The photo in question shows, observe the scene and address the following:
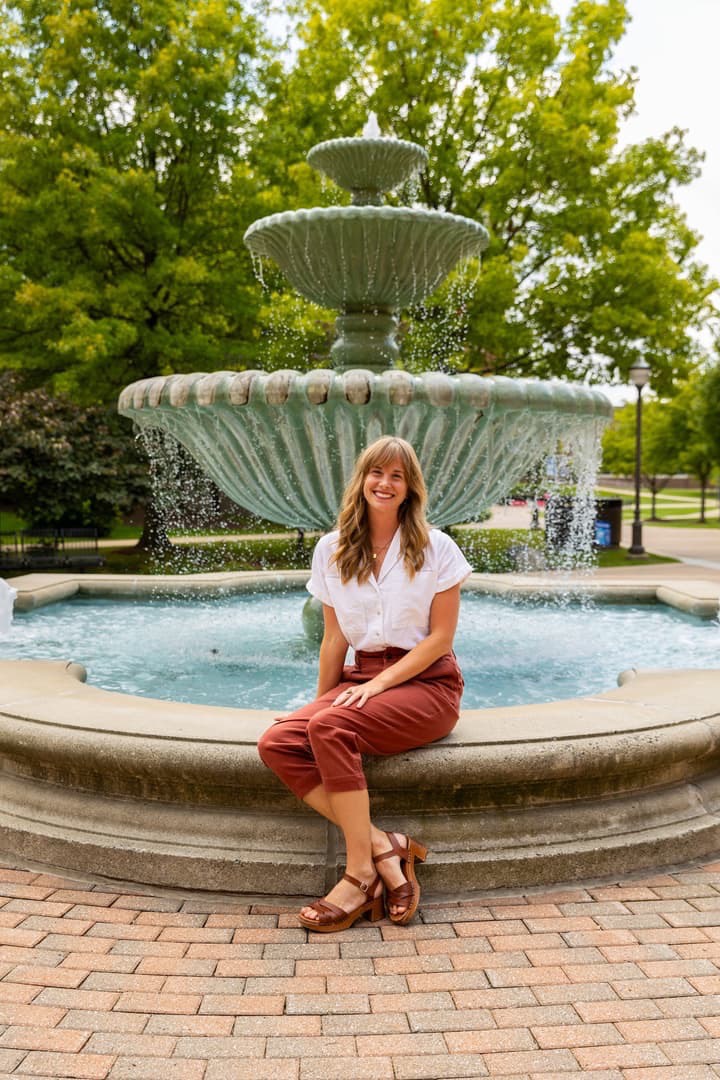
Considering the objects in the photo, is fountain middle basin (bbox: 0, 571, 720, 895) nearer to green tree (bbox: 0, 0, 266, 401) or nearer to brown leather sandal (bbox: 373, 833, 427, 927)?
brown leather sandal (bbox: 373, 833, 427, 927)

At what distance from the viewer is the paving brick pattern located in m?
2.39

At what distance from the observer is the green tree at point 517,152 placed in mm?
18516

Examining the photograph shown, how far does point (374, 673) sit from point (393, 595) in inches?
13.2

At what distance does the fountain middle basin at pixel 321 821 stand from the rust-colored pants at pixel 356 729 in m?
0.11

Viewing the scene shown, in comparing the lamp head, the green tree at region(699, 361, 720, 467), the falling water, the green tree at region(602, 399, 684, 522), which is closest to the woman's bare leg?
the falling water

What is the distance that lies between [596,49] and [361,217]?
55.3ft

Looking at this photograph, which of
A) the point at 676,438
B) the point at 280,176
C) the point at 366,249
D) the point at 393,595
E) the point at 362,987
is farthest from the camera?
the point at 676,438

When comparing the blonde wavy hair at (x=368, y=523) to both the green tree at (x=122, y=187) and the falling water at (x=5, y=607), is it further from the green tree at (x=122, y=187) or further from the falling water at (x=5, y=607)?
the green tree at (x=122, y=187)

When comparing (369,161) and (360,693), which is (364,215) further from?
(360,693)

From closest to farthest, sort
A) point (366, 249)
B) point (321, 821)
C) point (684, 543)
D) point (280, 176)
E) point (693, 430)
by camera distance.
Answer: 1. point (321, 821)
2. point (366, 249)
3. point (280, 176)
4. point (684, 543)
5. point (693, 430)

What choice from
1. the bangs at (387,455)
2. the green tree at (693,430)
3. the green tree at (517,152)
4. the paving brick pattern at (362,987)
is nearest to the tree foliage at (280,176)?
the green tree at (517,152)

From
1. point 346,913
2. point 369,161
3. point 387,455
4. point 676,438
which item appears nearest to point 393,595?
point 387,455

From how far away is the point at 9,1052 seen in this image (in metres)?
2.40

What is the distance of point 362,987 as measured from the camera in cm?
276
